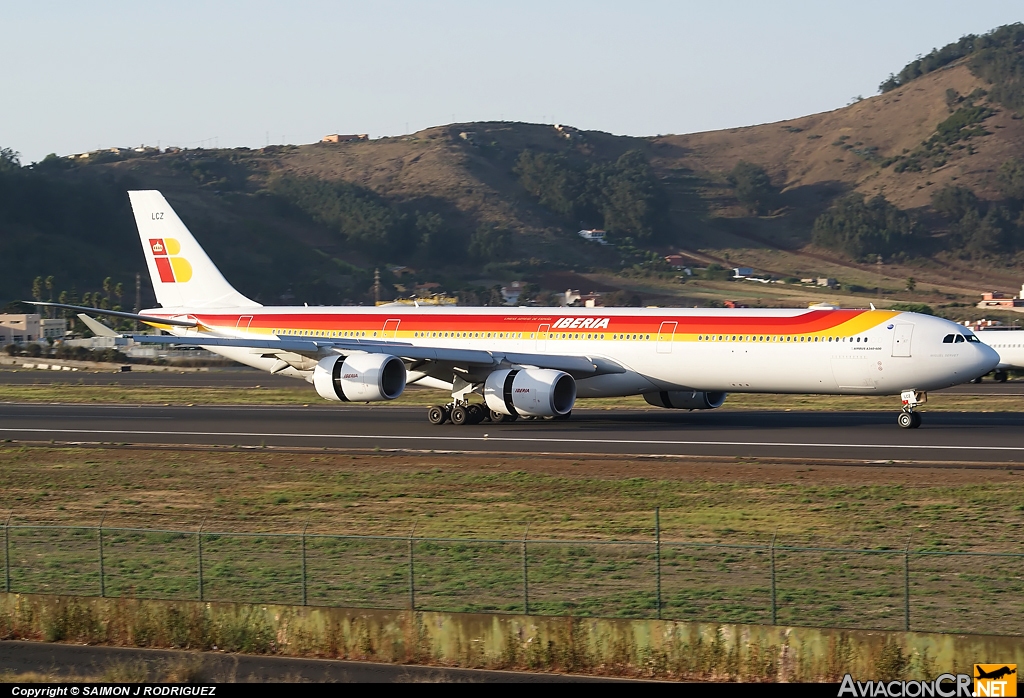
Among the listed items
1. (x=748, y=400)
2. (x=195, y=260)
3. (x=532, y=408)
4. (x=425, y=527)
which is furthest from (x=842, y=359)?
(x=195, y=260)

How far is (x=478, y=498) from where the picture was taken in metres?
27.8

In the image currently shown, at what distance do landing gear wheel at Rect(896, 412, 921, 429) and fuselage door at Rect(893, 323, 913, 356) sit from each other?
9.78ft

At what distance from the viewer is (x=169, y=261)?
51.3 m

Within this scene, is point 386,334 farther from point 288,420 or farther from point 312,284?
point 312,284

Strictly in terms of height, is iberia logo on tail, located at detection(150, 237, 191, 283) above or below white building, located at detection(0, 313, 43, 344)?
above

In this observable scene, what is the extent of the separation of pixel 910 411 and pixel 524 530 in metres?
20.4

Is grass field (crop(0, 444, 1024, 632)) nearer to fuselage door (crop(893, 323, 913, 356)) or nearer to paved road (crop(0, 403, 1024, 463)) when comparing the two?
paved road (crop(0, 403, 1024, 463))

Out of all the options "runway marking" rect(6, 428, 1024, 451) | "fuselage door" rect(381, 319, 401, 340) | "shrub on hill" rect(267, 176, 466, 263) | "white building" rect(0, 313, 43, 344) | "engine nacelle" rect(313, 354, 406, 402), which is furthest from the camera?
"shrub on hill" rect(267, 176, 466, 263)

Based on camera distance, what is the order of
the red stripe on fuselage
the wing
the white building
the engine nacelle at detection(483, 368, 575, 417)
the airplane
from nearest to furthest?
the airplane
the red stripe on fuselage
the engine nacelle at detection(483, 368, 575, 417)
the wing
the white building

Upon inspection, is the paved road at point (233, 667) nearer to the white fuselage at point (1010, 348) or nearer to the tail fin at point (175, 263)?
the tail fin at point (175, 263)

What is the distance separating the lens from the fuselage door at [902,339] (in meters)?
37.5

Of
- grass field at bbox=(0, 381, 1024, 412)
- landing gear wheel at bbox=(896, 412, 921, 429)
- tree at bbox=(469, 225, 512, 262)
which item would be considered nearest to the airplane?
landing gear wheel at bbox=(896, 412, 921, 429)

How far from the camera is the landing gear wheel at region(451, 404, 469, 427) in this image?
43.6m

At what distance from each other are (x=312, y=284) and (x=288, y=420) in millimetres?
112348
